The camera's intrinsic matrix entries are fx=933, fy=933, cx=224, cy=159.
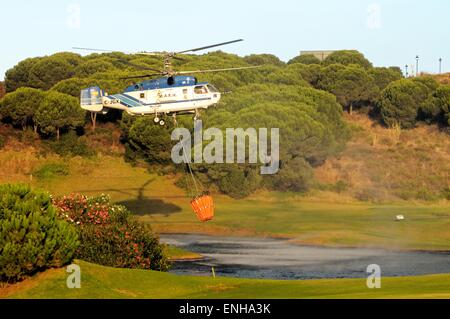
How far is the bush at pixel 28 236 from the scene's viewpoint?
48.7 m

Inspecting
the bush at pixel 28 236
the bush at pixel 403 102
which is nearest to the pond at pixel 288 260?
the bush at pixel 28 236

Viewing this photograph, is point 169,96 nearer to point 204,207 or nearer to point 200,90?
point 200,90

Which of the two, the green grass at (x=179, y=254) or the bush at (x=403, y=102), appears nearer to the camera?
the green grass at (x=179, y=254)

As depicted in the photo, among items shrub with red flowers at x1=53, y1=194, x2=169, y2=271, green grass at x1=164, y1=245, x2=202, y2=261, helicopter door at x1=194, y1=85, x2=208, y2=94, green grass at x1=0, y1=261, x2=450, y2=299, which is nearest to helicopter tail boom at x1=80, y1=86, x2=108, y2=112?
shrub with red flowers at x1=53, y1=194, x2=169, y2=271

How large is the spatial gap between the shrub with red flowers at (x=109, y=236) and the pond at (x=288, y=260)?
1287cm

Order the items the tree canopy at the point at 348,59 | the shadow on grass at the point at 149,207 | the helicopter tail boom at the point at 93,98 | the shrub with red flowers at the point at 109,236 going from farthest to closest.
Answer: the tree canopy at the point at 348,59
the shadow on grass at the point at 149,207
the helicopter tail boom at the point at 93,98
the shrub with red flowers at the point at 109,236

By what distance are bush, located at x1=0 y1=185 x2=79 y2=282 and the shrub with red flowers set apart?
8.26m

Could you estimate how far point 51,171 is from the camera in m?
130

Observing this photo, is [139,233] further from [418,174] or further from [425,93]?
[425,93]

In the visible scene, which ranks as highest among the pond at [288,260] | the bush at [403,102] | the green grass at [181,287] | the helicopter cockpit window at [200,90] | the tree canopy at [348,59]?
the tree canopy at [348,59]

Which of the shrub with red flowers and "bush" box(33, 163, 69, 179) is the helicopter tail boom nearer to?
the shrub with red flowers

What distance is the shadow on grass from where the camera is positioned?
117981 millimetres

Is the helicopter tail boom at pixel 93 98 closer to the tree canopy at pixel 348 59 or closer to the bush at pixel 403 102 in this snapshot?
the bush at pixel 403 102
